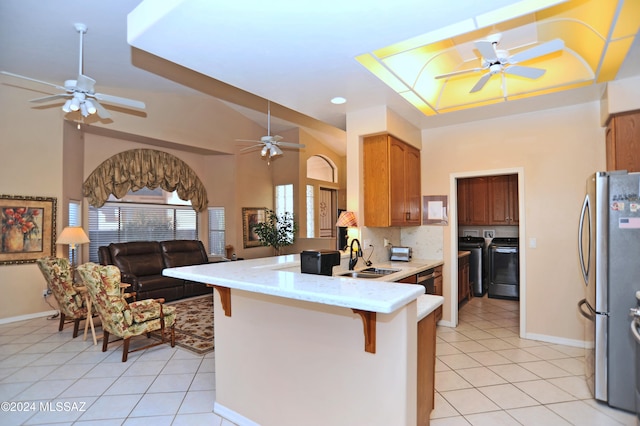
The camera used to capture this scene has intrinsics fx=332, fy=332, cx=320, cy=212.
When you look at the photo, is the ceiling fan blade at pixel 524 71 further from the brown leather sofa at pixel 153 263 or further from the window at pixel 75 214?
the window at pixel 75 214

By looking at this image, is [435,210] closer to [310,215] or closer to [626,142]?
[626,142]

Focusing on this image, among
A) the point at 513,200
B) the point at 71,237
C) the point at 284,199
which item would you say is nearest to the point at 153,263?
the point at 71,237

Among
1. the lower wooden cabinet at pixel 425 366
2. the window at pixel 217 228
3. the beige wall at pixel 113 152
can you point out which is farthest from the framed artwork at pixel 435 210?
the window at pixel 217 228

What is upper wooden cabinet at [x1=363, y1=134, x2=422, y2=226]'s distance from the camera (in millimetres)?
3910

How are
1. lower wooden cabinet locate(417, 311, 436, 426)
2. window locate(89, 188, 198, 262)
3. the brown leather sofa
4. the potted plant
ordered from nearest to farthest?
lower wooden cabinet locate(417, 311, 436, 426)
the brown leather sofa
window locate(89, 188, 198, 262)
the potted plant

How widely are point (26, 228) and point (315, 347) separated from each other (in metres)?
5.20

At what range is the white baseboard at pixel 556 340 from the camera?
3722 millimetres

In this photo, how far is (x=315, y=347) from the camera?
6.46ft

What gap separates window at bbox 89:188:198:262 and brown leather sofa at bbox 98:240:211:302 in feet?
2.46

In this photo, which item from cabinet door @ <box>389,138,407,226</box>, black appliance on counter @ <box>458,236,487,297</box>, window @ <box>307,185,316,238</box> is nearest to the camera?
cabinet door @ <box>389,138,407,226</box>

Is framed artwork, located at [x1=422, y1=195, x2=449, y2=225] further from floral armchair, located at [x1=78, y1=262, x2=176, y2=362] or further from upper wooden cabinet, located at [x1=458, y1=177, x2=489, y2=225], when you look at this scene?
floral armchair, located at [x1=78, y1=262, x2=176, y2=362]

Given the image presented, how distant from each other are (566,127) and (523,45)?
1.32 metres

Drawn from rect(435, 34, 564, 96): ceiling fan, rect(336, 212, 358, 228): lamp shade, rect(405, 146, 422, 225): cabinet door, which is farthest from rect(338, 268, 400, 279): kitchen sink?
rect(435, 34, 564, 96): ceiling fan

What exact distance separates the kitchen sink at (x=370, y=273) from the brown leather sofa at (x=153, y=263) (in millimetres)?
3615
